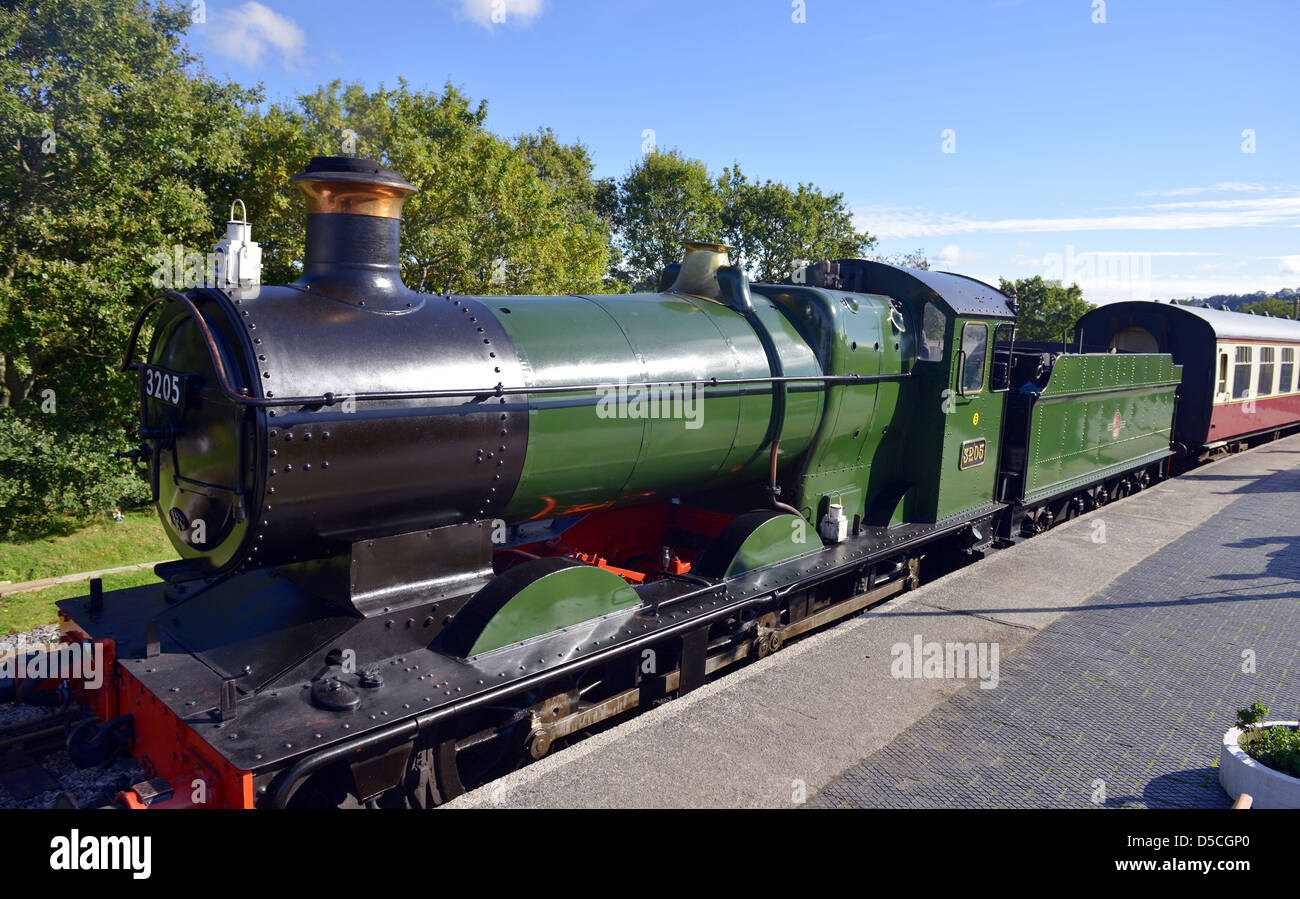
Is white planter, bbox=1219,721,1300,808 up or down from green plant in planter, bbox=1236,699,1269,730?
down

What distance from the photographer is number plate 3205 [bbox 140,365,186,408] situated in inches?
163

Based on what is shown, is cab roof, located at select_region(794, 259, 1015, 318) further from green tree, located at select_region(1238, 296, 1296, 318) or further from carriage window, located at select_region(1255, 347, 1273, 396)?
green tree, located at select_region(1238, 296, 1296, 318)

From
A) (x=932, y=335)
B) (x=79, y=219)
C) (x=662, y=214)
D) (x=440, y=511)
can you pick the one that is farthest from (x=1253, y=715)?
(x=662, y=214)

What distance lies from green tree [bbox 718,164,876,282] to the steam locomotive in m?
29.0

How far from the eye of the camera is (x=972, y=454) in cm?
832

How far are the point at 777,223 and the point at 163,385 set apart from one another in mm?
33081

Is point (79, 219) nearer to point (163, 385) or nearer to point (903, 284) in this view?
point (163, 385)

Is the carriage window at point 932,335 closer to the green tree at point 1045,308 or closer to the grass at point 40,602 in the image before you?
the grass at point 40,602

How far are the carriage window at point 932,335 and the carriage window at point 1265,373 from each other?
645 inches

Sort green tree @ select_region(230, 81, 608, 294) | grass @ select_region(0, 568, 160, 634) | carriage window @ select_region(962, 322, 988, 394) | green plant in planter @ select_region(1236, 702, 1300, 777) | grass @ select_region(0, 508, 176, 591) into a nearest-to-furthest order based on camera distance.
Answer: green plant in planter @ select_region(1236, 702, 1300, 777)
carriage window @ select_region(962, 322, 988, 394)
grass @ select_region(0, 568, 160, 634)
grass @ select_region(0, 508, 176, 591)
green tree @ select_region(230, 81, 608, 294)

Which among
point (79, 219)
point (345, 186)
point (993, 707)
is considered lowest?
point (993, 707)

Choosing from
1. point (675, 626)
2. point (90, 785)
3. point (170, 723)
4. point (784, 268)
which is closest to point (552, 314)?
point (675, 626)

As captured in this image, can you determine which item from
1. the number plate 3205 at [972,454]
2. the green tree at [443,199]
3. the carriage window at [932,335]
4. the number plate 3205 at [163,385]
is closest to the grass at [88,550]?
the green tree at [443,199]

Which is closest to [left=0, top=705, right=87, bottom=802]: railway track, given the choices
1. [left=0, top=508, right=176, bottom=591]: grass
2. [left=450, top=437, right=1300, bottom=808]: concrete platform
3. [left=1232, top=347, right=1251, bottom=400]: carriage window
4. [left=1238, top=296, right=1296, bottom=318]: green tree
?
[left=450, top=437, right=1300, bottom=808]: concrete platform
